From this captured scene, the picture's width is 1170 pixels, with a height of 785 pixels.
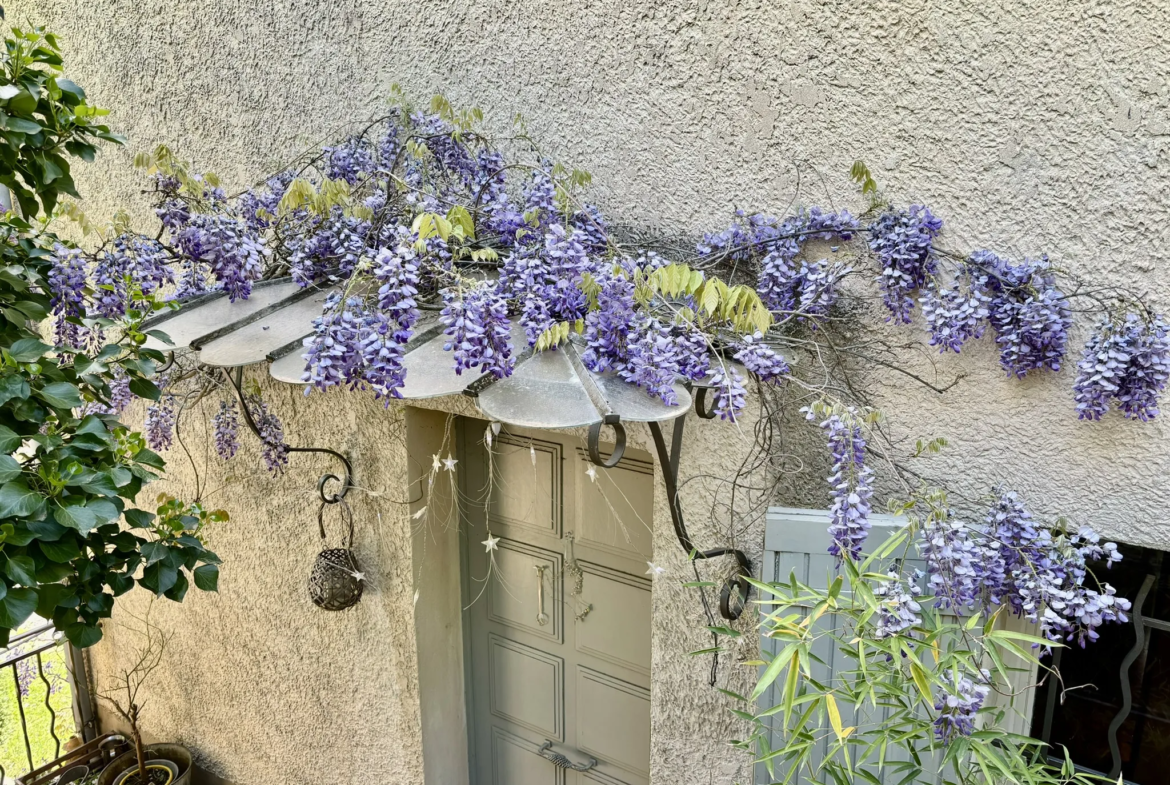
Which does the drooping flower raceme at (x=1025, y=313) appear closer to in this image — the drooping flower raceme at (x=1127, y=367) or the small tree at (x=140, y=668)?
the drooping flower raceme at (x=1127, y=367)

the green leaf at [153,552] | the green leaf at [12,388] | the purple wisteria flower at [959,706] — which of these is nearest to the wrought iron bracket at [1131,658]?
the purple wisteria flower at [959,706]

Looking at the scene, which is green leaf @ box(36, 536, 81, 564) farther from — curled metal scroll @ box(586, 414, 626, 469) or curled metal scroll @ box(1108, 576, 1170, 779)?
curled metal scroll @ box(1108, 576, 1170, 779)

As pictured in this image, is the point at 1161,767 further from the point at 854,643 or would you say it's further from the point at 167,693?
the point at 167,693

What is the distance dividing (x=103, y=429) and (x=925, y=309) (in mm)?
2398

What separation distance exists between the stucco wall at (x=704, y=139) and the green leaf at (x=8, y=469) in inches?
70.2

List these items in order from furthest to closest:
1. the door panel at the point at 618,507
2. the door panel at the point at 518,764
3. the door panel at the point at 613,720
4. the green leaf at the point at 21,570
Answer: the door panel at the point at 518,764 → the door panel at the point at 613,720 → the door panel at the point at 618,507 → the green leaf at the point at 21,570

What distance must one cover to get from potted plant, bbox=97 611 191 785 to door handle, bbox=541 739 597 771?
8.31ft

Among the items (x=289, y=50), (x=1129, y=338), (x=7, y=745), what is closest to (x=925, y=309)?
(x=1129, y=338)

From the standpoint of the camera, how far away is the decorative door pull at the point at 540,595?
3.70m

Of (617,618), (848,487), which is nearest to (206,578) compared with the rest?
(617,618)

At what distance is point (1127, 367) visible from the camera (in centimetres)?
213

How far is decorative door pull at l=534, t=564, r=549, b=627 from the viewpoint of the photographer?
3.70m

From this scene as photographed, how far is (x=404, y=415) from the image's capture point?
357 centimetres

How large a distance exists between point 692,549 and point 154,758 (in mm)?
4467
